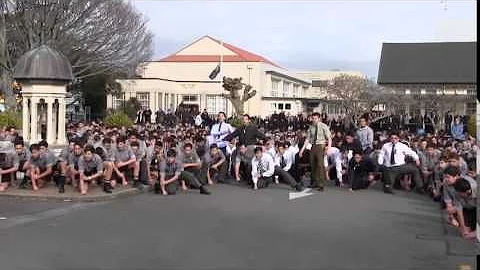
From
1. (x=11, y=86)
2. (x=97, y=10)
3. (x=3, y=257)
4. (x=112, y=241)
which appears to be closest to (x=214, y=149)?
(x=112, y=241)

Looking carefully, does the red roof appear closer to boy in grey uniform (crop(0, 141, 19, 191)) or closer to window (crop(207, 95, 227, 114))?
window (crop(207, 95, 227, 114))

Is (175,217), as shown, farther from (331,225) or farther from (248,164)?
(248,164)

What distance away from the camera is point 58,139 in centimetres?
2023

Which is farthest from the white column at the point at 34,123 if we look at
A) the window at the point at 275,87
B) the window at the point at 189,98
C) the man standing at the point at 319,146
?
the window at the point at 275,87

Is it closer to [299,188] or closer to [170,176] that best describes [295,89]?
[299,188]

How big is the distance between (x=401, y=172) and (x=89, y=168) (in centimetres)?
687

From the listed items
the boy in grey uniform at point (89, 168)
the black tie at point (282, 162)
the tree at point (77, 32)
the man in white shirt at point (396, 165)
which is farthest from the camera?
the tree at point (77, 32)

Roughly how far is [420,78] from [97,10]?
24.0 m

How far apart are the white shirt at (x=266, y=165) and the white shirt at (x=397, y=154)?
8.25 ft

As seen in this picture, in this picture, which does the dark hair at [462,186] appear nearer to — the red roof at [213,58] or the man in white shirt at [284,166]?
the man in white shirt at [284,166]

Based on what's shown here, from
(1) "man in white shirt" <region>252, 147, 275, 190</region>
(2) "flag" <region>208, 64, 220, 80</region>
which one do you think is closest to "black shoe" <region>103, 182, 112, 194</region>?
(1) "man in white shirt" <region>252, 147, 275, 190</region>

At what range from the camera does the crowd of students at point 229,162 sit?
13664 millimetres

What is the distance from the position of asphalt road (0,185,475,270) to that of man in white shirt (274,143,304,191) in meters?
1.67

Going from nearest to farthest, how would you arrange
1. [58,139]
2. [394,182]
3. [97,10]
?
[394,182] < [58,139] < [97,10]
